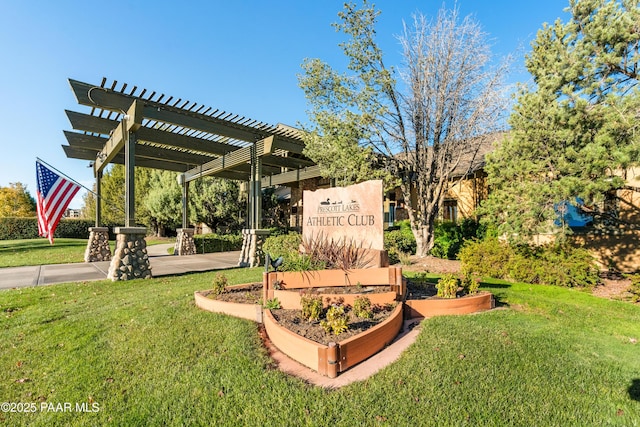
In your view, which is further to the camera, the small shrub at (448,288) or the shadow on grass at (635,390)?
the small shrub at (448,288)

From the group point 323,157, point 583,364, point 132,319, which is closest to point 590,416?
point 583,364

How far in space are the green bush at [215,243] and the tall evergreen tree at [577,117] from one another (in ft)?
43.6

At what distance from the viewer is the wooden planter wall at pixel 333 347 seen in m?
2.90

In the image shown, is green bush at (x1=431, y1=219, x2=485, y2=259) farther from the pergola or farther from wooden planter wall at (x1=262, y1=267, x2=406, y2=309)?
wooden planter wall at (x1=262, y1=267, x2=406, y2=309)

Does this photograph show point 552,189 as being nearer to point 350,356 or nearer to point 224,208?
point 350,356

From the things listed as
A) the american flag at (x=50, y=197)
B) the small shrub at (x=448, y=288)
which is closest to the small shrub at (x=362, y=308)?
the small shrub at (x=448, y=288)

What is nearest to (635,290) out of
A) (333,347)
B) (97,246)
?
(333,347)

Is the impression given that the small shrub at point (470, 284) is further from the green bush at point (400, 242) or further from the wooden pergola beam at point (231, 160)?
the wooden pergola beam at point (231, 160)

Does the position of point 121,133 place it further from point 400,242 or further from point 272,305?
point 400,242

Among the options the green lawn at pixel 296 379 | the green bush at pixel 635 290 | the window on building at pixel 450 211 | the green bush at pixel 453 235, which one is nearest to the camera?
the green lawn at pixel 296 379

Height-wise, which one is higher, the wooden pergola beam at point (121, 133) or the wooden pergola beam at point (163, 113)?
the wooden pergola beam at point (163, 113)

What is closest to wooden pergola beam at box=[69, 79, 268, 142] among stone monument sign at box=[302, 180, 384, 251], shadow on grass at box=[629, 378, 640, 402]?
stone monument sign at box=[302, 180, 384, 251]

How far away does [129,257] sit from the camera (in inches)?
319

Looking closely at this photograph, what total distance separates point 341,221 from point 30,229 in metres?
27.9
